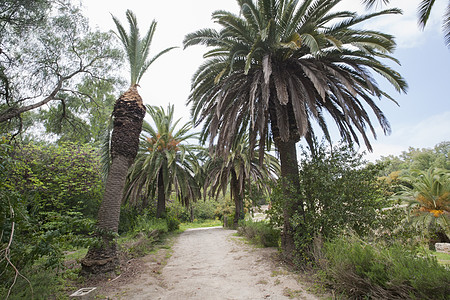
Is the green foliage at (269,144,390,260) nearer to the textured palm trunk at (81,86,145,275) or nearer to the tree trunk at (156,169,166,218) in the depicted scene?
the textured palm trunk at (81,86,145,275)

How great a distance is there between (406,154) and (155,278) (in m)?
65.4

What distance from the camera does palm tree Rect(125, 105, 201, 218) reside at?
546 inches

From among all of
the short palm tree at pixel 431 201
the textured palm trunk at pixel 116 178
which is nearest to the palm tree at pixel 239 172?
the short palm tree at pixel 431 201

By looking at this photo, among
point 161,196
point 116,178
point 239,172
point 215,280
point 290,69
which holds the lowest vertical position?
point 215,280

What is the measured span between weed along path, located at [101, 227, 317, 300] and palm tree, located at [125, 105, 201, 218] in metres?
6.95

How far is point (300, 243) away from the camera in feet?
19.6

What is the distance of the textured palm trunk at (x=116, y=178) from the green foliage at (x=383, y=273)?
497 centimetres

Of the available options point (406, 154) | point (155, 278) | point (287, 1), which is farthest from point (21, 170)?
point (406, 154)

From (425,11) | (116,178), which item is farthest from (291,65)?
(116,178)

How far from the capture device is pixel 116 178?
252 inches

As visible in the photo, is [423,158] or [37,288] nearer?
[37,288]

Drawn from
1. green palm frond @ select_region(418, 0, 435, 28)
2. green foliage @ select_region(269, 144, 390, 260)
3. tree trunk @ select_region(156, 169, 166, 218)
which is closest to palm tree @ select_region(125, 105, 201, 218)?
tree trunk @ select_region(156, 169, 166, 218)

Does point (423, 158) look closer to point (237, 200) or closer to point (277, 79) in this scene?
point (237, 200)

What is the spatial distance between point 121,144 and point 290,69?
17.5 ft
